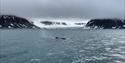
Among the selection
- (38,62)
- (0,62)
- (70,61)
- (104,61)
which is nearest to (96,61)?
(104,61)

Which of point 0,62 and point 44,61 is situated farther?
point 44,61

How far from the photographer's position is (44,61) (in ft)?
164

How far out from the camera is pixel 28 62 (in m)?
48.1

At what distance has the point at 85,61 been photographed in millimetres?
49062

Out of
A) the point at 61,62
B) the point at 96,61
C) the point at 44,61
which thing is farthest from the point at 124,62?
the point at 44,61

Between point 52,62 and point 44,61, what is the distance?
98.4 inches

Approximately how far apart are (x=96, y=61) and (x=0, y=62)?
23.9 metres

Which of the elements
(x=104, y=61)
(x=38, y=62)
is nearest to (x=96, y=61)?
(x=104, y=61)

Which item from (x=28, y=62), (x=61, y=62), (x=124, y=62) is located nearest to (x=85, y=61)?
(x=61, y=62)

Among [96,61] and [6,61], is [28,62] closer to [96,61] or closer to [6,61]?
[6,61]

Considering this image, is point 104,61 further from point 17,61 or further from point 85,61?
point 17,61

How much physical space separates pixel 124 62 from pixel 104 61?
4841 millimetres

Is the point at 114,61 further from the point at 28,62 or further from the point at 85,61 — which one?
the point at 28,62

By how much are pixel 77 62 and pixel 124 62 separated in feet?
38.0
